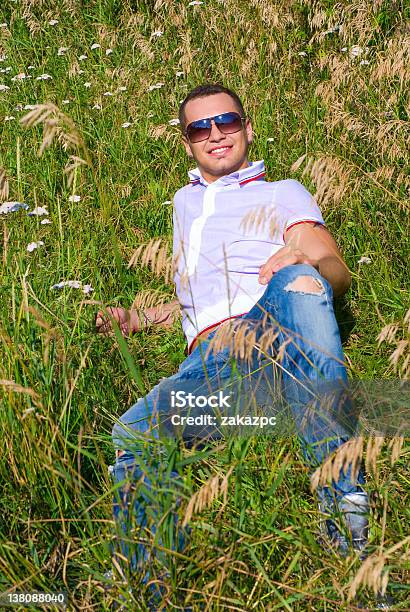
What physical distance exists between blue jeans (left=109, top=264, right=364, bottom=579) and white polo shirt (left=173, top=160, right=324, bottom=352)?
0.18 metres

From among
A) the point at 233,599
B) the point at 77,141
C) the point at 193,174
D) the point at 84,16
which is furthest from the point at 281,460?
the point at 84,16

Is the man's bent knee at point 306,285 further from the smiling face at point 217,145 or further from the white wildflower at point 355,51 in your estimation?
the white wildflower at point 355,51

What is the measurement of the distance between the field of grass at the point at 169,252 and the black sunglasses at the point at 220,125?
30 cm

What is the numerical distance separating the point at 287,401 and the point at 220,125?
4.16 ft

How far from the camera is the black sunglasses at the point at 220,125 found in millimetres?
3033

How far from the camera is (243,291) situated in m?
2.65

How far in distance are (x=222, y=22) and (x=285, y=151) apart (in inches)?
47.0

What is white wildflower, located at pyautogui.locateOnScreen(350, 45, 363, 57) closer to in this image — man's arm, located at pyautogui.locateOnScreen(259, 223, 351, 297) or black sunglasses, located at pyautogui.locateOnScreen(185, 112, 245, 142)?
black sunglasses, located at pyautogui.locateOnScreen(185, 112, 245, 142)

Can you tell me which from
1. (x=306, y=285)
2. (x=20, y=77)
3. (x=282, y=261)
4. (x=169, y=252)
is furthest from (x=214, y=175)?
(x=20, y=77)

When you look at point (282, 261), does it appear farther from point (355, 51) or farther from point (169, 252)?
point (355, 51)

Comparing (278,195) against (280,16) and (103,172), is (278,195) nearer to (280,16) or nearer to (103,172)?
(103,172)

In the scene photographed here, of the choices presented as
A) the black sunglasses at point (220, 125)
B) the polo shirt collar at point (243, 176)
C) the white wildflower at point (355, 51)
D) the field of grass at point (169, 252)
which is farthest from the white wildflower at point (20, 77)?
the polo shirt collar at point (243, 176)

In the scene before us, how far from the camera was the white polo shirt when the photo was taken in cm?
272

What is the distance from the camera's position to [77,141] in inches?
70.6
